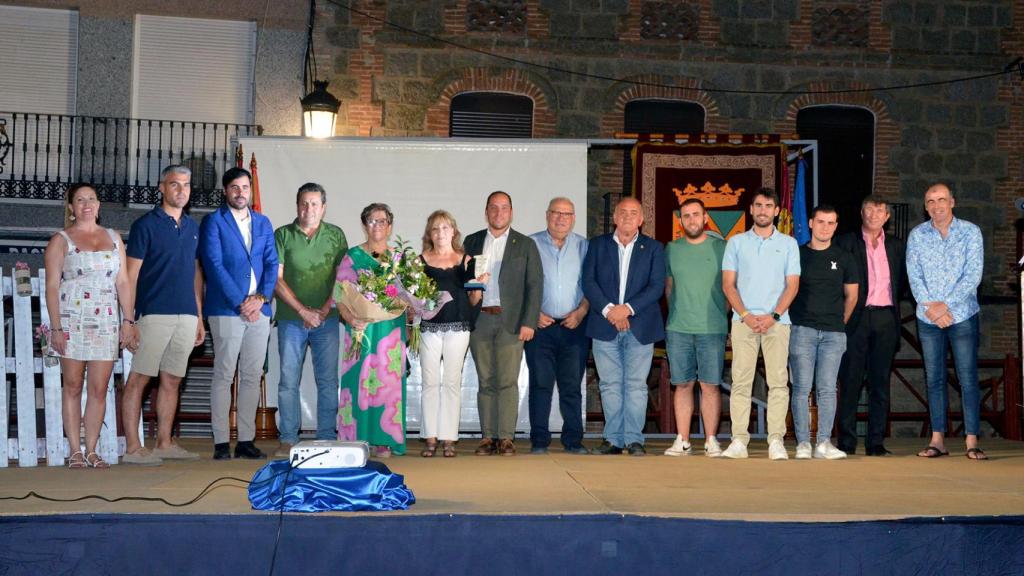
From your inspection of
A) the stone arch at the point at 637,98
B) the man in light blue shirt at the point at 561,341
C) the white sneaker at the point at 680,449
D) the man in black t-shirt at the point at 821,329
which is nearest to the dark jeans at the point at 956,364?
the man in black t-shirt at the point at 821,329

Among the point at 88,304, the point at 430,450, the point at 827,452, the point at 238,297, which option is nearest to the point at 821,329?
the point at 827,452

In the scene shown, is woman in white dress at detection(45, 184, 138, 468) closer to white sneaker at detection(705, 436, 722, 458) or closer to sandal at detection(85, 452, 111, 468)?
sandal at detection(85, 452, 111, 468)

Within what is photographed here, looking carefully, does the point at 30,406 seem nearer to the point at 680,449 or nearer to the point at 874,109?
the point at 680,449

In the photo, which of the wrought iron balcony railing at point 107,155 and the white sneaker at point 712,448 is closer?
the white sneaker at point 712,448

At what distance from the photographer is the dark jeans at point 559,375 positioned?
26.9 feet

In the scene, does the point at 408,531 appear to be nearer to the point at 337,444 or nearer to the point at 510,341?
the point at 337,444

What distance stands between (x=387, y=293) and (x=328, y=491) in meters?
Answer: 2.88

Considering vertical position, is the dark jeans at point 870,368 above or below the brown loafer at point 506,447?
above

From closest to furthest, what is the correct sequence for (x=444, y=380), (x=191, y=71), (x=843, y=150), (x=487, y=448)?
(x=444, y=380)
(x=487, y=448)
(x=191, y=71)
(x=843, y=150)

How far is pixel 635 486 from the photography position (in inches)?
231

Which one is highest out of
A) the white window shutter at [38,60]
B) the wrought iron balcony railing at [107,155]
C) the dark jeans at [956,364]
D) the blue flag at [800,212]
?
the white window shutter at [38,60]

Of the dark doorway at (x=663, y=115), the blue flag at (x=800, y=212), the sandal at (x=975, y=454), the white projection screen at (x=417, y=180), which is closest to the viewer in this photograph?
the sandal at (x=975, y=454)

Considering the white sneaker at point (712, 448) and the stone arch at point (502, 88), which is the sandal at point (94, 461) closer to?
the white sneaker at point (712, 448)

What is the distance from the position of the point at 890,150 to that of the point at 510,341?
1004cm
